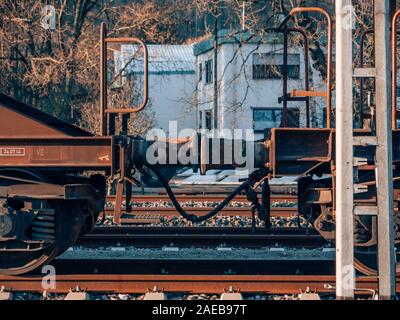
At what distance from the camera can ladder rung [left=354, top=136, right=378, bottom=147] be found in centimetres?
610

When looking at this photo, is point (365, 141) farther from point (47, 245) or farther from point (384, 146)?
point (47, 245)

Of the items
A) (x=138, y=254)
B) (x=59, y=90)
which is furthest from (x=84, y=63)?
(x=138, y=254)

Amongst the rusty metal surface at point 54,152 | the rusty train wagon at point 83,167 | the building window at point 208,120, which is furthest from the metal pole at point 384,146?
the building window at point 208,120

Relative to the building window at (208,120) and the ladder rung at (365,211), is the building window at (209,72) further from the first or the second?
the ladder rung at (365,211)

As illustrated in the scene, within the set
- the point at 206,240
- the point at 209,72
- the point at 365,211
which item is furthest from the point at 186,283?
the point at 209,72

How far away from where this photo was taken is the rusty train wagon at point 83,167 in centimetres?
804

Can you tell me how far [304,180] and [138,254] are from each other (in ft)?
8.48

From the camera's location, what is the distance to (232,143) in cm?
841

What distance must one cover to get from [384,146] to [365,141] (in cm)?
19

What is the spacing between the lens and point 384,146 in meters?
6.17

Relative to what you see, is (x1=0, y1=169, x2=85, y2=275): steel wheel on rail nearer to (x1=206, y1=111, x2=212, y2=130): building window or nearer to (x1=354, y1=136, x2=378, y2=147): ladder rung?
(x1=354, y1=136, x2=378, y2=147): ladder rung

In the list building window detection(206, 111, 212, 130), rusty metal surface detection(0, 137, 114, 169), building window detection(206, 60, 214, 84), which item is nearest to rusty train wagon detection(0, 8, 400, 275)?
rusty metal surface detection(0, 137, 114, 169)

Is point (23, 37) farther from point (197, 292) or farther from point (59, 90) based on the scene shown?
point (197, 292)

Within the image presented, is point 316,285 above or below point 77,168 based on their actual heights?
below
